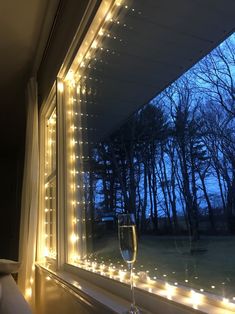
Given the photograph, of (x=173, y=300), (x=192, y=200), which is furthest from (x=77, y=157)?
(x=173, y=300)

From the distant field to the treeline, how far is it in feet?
0.14

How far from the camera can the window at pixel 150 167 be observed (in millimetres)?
864

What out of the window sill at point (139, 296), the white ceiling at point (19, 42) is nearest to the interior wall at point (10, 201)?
the white ceiling at point (19, 42)

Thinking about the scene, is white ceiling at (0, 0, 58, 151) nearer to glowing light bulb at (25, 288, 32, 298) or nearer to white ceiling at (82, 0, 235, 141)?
white ceiling at (82, 0, 235, 141)

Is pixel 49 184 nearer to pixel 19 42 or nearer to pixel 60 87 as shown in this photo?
pixel 60 87

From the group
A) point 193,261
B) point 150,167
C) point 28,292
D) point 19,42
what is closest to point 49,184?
point 28,292

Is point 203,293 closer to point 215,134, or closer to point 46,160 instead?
point 215,134

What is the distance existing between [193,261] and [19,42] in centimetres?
248

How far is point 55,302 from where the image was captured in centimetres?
170

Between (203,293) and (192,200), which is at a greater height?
(192,200)

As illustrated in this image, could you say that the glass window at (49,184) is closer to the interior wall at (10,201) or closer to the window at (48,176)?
the window at (48,176)

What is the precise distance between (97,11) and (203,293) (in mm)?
1375

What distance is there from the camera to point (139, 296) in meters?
1.01

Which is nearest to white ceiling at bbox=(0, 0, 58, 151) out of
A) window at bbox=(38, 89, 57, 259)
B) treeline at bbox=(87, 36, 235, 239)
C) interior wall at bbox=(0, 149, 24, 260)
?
window at bbox=(38, 89, 57, 259)
